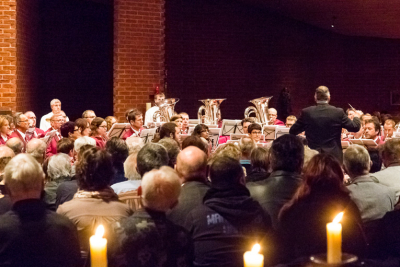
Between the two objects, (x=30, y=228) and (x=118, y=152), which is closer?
(x=30, y=228)

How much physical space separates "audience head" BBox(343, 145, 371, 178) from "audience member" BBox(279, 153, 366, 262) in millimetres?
864

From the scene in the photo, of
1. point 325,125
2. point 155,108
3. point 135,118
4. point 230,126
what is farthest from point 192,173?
point 155,108

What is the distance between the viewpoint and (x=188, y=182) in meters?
3.43

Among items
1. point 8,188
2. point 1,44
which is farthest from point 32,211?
point 1,44

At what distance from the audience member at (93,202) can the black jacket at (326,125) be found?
352cm

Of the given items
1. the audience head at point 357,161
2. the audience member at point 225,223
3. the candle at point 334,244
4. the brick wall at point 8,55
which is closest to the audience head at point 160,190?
the audience member at point 225,223

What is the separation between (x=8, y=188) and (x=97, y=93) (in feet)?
33.8

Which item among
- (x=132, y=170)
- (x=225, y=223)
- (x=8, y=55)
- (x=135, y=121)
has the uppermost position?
(x=8, y=55)

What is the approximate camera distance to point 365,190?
12.1 feet

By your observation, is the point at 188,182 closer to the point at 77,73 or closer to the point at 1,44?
the point at 1,44

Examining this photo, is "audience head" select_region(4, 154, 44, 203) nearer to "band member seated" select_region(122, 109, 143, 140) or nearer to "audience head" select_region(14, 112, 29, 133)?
"band member seated" select_region(122, 109, 143, 140)

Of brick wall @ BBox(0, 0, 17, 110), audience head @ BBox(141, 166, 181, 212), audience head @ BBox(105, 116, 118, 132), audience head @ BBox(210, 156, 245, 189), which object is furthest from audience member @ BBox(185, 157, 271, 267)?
brick wall @ BBox(0, 0, 17, 110)

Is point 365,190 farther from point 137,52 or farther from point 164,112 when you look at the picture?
point 137,52

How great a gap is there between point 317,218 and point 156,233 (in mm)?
835
